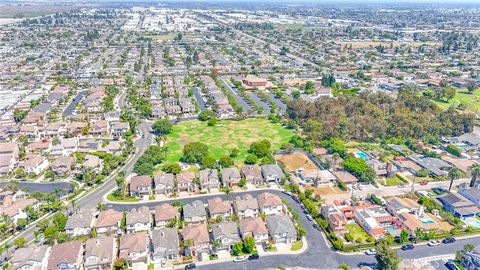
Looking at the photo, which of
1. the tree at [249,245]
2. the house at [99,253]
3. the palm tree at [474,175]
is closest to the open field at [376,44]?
the palm tree at [474,175]

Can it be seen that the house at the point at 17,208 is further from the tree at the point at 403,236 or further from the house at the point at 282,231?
the tree at the point at 403,236

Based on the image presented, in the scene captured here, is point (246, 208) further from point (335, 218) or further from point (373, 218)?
point (373, 218)

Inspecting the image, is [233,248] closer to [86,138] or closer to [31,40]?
[86,138]

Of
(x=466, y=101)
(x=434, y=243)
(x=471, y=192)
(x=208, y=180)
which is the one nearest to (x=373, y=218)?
(x=434, y=243)

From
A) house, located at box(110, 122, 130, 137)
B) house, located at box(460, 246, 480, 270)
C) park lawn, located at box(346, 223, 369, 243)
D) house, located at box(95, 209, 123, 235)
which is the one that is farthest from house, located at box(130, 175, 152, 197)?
house, located at box(460, 246, 480, 270)

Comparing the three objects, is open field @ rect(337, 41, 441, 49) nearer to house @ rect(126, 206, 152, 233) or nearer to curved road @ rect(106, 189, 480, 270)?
curved road @ rect(106, 189, 480, 270)

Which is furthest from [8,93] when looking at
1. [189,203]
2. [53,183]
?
[189,203]
